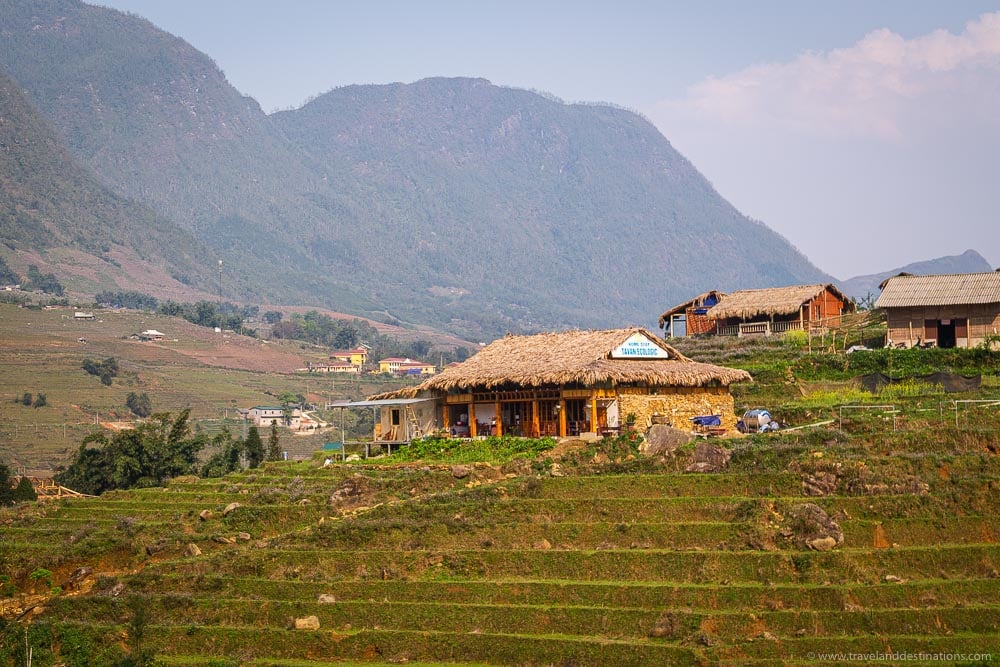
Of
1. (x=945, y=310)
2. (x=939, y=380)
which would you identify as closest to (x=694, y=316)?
(x=945, y=310)

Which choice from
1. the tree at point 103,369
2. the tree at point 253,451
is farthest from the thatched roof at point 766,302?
the tree at point 103,369

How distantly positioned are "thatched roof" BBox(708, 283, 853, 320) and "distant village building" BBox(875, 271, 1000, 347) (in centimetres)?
620

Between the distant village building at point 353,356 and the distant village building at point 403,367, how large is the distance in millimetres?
2005

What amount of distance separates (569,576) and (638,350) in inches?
475

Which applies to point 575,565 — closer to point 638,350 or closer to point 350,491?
point 350,491

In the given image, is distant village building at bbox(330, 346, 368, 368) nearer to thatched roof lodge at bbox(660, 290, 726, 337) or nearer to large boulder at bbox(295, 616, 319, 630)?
thatched roof lodge at bbox(660, 290, 726, 337)

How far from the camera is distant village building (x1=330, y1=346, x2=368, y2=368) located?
14150 centimetres

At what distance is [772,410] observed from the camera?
3697cm

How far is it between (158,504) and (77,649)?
35.0ft

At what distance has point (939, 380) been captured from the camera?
3784 cm

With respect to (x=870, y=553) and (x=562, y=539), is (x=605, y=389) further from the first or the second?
(x=870, y=553)

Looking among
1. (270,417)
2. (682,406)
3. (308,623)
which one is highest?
(270,417)

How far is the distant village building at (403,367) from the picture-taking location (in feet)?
440

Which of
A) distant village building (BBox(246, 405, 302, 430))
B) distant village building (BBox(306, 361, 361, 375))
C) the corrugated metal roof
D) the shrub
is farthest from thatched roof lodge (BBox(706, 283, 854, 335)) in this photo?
distant village building (BBox(306, 361, 361, 375))
